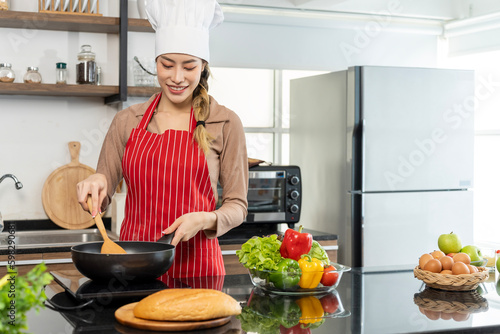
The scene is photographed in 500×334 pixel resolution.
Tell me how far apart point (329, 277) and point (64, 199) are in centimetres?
211

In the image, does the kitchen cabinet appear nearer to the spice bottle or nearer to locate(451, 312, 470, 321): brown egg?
the spice bottle

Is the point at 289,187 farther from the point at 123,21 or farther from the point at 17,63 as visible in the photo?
the point at 17,63

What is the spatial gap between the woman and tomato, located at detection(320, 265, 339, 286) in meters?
0.37

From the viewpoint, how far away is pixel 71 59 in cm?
344

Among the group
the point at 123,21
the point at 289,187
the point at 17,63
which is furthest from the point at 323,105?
the point at 17,63

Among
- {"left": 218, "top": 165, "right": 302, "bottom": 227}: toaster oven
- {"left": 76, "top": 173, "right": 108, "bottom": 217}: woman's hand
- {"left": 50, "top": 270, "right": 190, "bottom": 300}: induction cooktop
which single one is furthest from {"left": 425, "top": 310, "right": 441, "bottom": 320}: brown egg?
{"left": 218, "top": 165, "right": 302, "bottom": 227}: toaster oven

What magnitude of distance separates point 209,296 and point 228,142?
0.76 meters

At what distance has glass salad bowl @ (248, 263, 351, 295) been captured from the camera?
164 cm

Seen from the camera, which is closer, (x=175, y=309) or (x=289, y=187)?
(x=175, y=309)

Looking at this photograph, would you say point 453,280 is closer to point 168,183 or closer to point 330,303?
point 330,303

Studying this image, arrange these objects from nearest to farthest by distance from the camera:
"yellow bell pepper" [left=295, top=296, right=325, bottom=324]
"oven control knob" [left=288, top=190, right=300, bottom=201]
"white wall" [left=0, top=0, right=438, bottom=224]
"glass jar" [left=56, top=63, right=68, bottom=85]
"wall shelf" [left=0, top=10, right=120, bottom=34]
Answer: "yellow bell pepper" [left=295, top=296, right=325, bottom=324] < "wall shelf" [left=0, top=10, right=120, bottom=34] < "glass jar" [left=56, top=63, right=68, bottom=85] < "white wall" [left=0, top=0, right=438, bottom=224] < "oven control knob" [left=288, top=190, right=300, bottom=201]

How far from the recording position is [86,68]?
10.9ft

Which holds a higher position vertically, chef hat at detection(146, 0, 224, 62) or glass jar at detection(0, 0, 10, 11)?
glass jar at detection(0, 0, 10, 11)

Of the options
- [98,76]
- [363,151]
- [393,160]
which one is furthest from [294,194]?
[98,76]
